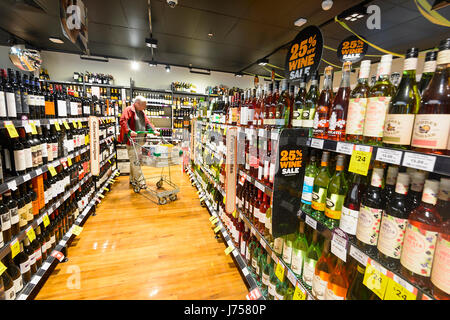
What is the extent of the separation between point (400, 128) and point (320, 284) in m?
0.89

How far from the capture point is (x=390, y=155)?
0.76 meters

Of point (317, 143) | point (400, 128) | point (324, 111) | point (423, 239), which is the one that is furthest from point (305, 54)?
point (423, 239)

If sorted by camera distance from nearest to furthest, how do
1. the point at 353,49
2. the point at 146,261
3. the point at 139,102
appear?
the point at 146,261, the point at 353,49, the point at 139,102

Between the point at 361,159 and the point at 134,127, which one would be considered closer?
the point at 361,159

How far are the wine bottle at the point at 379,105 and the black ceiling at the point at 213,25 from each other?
345 cm

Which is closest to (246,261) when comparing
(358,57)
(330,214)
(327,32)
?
(330,214)

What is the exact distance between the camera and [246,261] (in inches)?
82.8

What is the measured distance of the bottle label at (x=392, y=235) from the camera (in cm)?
81

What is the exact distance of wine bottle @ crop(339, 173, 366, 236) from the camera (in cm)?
98

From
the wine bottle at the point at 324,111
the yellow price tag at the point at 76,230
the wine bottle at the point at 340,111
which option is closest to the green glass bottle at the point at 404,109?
the wine bottle at the point at 340,111

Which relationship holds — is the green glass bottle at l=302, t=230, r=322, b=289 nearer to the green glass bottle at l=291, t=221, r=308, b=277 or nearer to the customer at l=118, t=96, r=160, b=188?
the green glass bottle at l=291, t=221, r=308, b=277

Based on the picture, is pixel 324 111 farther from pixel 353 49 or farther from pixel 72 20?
pixel 353 49

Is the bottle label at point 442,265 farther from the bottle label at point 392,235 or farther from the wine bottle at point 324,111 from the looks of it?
the wine bottle at point 324,111

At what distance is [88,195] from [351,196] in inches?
147
